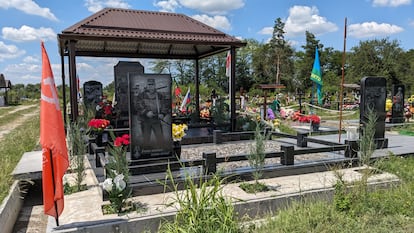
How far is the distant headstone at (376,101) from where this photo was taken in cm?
802

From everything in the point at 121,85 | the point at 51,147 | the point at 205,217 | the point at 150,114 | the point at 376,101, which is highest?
the point at 121,85

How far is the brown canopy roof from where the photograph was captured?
29.6 feet

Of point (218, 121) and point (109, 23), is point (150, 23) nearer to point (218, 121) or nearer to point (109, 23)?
Answer: point (109, 23)

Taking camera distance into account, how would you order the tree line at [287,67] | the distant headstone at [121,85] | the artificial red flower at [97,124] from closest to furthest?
the artificial red flower at [97,124], the distant headstone at [121,85], the tree line at [287,67]

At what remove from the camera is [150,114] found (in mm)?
5914

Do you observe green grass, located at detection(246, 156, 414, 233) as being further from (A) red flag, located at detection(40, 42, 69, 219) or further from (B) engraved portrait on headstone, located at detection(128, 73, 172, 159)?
(B) engraved portrait on headstone, located at detection(128, 73, 172, 159)

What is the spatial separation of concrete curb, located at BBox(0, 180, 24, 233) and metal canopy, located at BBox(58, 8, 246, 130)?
3763mm

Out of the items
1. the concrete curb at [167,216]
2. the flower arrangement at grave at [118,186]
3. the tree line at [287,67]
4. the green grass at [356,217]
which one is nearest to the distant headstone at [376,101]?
the concrete curb at [167,216]

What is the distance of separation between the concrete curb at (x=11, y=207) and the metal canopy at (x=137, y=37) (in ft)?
12.3

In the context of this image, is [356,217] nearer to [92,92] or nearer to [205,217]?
[205,217]

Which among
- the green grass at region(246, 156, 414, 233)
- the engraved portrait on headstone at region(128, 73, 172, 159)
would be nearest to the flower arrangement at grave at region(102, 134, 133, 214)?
the engraved portrait on headstone at region(128, 73, 172, 159)

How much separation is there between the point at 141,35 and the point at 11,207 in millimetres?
6269

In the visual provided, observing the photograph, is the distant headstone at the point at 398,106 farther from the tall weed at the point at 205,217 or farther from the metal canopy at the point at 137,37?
the tall weed at the point at 205,217

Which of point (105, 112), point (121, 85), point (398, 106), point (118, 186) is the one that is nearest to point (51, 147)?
point (118, 186)
